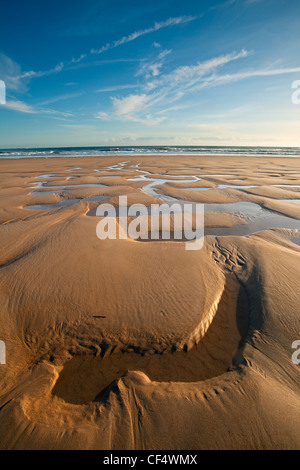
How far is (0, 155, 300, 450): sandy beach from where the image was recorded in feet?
6.76

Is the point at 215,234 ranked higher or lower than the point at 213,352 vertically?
higher

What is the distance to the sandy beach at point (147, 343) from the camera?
6.76ft

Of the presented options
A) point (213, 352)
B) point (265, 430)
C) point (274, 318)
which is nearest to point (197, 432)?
point (265, 430)

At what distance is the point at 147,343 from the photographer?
298 centimetres

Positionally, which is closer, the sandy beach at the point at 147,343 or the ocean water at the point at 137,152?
the sandy beach at the point at 147,343

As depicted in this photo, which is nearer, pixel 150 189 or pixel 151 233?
pixel 151 233

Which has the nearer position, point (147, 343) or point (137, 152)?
point (147, 343)

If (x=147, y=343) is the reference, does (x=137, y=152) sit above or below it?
above

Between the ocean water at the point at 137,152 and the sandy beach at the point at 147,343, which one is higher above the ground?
the ocean water at the point at 137,152

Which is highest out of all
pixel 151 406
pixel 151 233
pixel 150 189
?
pixel 150 189

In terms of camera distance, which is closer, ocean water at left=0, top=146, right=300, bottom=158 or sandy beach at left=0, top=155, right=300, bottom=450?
sandy beach at left=0, top=155, right=300, bottom=450

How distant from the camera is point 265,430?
2029 mm

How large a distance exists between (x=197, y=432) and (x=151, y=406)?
0.51 metres
